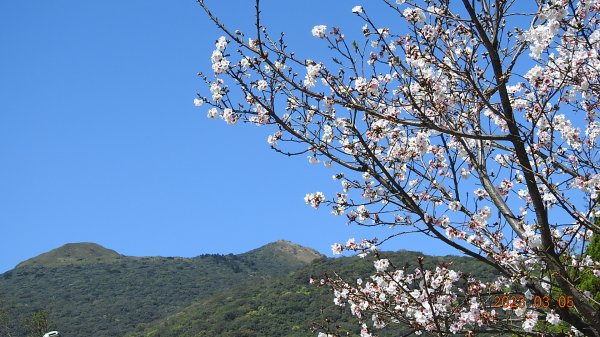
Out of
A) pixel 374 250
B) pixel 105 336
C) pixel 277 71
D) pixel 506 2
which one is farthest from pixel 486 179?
pixel 105 336

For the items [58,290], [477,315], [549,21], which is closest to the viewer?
[549,21]

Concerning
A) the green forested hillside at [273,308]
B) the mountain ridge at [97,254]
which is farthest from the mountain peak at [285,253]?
the green forested hillside at [273,308]

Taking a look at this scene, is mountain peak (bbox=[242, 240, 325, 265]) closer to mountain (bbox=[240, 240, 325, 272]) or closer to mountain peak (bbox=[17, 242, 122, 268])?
mountain (bbox=[240, 240, 325, 272])

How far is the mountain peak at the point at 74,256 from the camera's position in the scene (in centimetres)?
9306

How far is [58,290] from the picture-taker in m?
75.6

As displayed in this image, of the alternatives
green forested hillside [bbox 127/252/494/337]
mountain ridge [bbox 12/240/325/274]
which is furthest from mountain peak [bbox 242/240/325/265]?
green forested hillside [bbox 127/252/494/337]

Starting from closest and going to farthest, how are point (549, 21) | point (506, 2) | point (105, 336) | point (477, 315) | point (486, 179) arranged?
point (549, 21) < point (506, 2) < point (477, 315) < point (486, 179) < point (105, 336)

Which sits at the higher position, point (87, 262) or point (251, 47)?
point (87, 262)

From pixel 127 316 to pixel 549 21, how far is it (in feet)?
207

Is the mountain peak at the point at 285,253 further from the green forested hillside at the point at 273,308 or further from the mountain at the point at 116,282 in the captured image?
the green forested hillside at the point at 273,308

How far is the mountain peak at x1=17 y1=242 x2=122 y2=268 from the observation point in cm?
9306

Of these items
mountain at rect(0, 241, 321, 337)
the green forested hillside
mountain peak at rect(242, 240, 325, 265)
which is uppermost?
mountain peak at rect(242, 240, 325, 265)

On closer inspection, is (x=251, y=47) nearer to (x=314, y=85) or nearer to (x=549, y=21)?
(x=314, y=85)

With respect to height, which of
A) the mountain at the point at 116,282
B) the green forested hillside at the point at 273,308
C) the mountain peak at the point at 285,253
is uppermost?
the mountain peak at the point at 285,253
